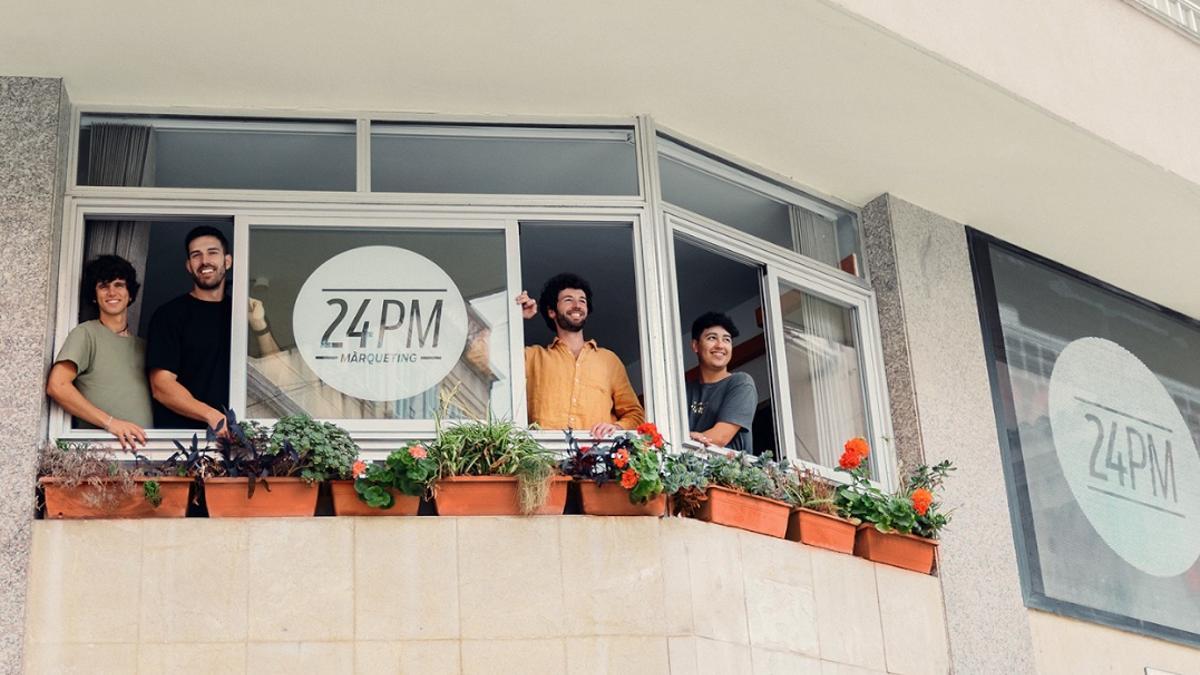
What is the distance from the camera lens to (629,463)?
838 cm

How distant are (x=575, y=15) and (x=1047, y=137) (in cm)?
313

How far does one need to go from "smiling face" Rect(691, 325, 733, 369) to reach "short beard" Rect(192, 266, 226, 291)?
2799 mm

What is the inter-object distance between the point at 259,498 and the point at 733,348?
133 inches

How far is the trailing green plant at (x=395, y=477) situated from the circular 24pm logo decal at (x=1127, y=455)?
4645mm

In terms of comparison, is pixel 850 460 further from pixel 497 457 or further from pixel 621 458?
pixel 497 457

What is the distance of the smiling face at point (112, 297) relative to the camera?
895 centimetres

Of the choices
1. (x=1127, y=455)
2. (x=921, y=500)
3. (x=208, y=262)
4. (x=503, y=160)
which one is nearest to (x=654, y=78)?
(x=503, y=160)

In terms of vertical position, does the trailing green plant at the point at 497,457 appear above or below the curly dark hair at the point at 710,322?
below

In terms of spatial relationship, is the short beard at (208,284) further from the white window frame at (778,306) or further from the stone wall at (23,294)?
the white window frame at (778,306)

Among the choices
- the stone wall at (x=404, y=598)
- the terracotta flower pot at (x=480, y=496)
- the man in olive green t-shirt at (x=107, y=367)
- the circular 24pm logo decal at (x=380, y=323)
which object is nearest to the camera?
the stone wall at (x=404, y=598)

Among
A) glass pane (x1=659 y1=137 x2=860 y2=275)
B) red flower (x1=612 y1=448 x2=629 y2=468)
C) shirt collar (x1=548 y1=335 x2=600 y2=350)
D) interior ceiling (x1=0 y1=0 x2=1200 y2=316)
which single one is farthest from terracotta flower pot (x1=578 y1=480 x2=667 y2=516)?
interior ceiling (x1=0 y1=0 x2=1200 y2=316)

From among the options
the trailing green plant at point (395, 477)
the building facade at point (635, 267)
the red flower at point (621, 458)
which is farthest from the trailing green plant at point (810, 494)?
the trailing green plant at point (395, 477)

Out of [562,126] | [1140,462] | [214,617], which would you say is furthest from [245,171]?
[1140,462]

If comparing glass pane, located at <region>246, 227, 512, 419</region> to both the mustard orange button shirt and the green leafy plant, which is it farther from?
the green leafy plant
